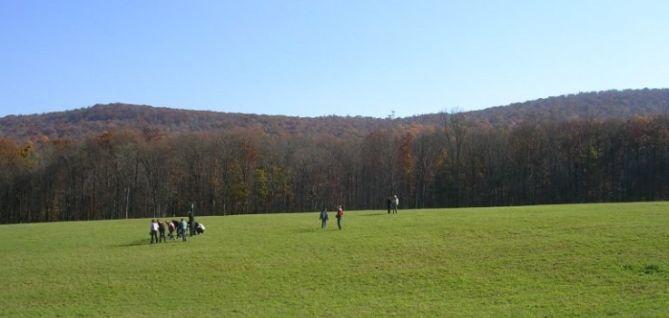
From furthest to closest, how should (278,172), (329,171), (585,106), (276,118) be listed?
(276,118), (585,106), (329,171), (278,172)

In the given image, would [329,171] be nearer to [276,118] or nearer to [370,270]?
[276,118]

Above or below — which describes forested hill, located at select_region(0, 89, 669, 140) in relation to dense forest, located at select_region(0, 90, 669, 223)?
above

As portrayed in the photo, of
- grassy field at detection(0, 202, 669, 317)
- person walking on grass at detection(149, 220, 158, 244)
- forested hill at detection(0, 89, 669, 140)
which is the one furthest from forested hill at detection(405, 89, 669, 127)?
person walking on grass at detection(149, 220, 158, 244)

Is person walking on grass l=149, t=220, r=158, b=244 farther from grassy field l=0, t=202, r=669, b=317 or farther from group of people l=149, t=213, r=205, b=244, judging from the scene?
grassy field l=0, t=202, r=669, b=317

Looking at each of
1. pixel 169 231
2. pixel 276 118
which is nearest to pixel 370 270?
pixel 169 231

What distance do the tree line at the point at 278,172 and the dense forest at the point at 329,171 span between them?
199mm

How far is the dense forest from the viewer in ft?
331

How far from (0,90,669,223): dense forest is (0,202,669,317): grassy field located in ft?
179

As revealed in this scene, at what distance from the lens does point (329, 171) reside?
4564 inches

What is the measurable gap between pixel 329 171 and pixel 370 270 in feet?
269

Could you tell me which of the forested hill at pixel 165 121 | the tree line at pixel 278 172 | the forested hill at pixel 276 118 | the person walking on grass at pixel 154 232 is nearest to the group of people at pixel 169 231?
the person walking on grass at pixel 154 232

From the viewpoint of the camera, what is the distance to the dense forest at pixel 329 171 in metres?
101

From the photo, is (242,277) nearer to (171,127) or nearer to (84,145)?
(84,145)

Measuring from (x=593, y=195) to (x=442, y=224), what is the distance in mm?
66752
